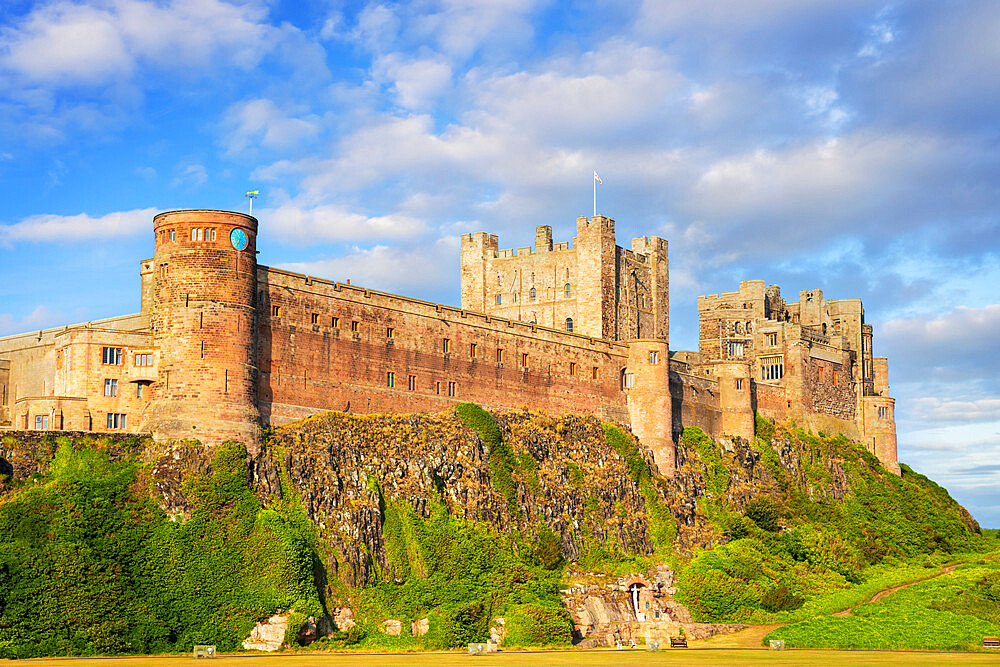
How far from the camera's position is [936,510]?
11662 centimetres

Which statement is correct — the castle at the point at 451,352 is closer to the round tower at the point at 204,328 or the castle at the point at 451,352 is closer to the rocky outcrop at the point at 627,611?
the round tower at the point at 204,328

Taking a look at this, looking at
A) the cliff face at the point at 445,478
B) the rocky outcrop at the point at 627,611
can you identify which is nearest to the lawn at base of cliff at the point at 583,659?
the rocky outcrop at the point at 627,611

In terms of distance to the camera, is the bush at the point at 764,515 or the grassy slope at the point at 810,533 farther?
the bush at the point at 764,515

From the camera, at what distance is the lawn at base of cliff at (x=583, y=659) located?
57.2 m

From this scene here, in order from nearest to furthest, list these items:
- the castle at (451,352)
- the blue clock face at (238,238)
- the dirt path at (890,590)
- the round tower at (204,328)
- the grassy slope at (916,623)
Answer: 1. the round tower at (204,328)
2. the castle at (451,352)
3. the blue clock face at (238,238)
4. the grassy slope at (916,623)
5. the dirt path at (890,590)

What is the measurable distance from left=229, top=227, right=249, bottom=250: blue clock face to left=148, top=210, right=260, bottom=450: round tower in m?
0.06

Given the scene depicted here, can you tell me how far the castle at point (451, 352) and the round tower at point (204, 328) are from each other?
87mm

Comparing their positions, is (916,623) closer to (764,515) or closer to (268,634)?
(764,515)

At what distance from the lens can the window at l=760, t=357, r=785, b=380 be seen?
395 feet

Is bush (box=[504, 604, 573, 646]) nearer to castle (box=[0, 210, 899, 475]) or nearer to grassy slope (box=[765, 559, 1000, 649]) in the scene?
grassy slope (box=[765, 559, 1000, 649])

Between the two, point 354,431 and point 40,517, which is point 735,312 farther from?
point 40,517

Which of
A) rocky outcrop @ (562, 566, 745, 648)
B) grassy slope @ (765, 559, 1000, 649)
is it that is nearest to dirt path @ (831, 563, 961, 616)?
grassy slope @ (765, 559, 1000, 649)

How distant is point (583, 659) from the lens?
63.6 meters

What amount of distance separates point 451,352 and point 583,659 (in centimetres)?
3010
